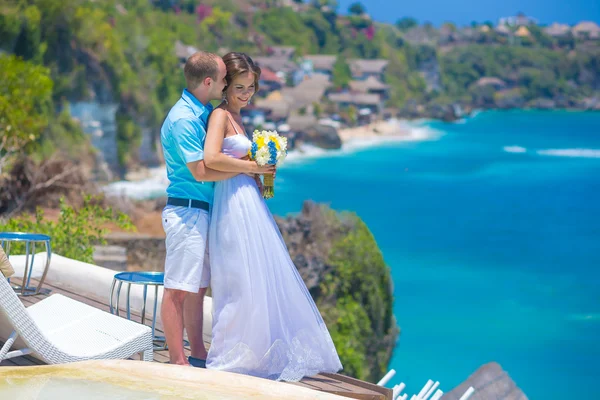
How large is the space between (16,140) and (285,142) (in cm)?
1391

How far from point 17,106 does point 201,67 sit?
15.5 meters

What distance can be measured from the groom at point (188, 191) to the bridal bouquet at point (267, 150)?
0.46 feet

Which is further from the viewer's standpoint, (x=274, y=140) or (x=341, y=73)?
(x=341, y=73)

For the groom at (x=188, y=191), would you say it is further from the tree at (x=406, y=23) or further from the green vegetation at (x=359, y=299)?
the tree at (x=406, y=23)

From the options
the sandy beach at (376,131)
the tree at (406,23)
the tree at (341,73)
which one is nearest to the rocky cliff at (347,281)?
the sandy beach at (376,131)

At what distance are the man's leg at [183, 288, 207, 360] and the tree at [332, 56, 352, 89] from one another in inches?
3226

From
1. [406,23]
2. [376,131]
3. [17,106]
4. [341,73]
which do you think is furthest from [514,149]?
[406,23]

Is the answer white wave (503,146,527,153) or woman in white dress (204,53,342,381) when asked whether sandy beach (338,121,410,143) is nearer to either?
white wave (503,146,527,153)

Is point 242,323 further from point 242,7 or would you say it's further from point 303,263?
point 242,7

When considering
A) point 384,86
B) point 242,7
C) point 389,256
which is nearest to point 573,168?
point 384,86

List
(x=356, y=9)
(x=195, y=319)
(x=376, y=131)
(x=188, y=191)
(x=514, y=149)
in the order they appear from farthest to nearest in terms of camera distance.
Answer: (x=356, y=9) < (x=376, y=131) < (x=514, y=149) < (x=195, y=319) < (x=188, y=191)

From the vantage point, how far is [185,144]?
342 centimetres

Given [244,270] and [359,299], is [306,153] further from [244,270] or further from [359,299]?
[244,270]

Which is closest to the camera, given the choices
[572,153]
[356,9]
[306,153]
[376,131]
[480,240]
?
[480,240]
